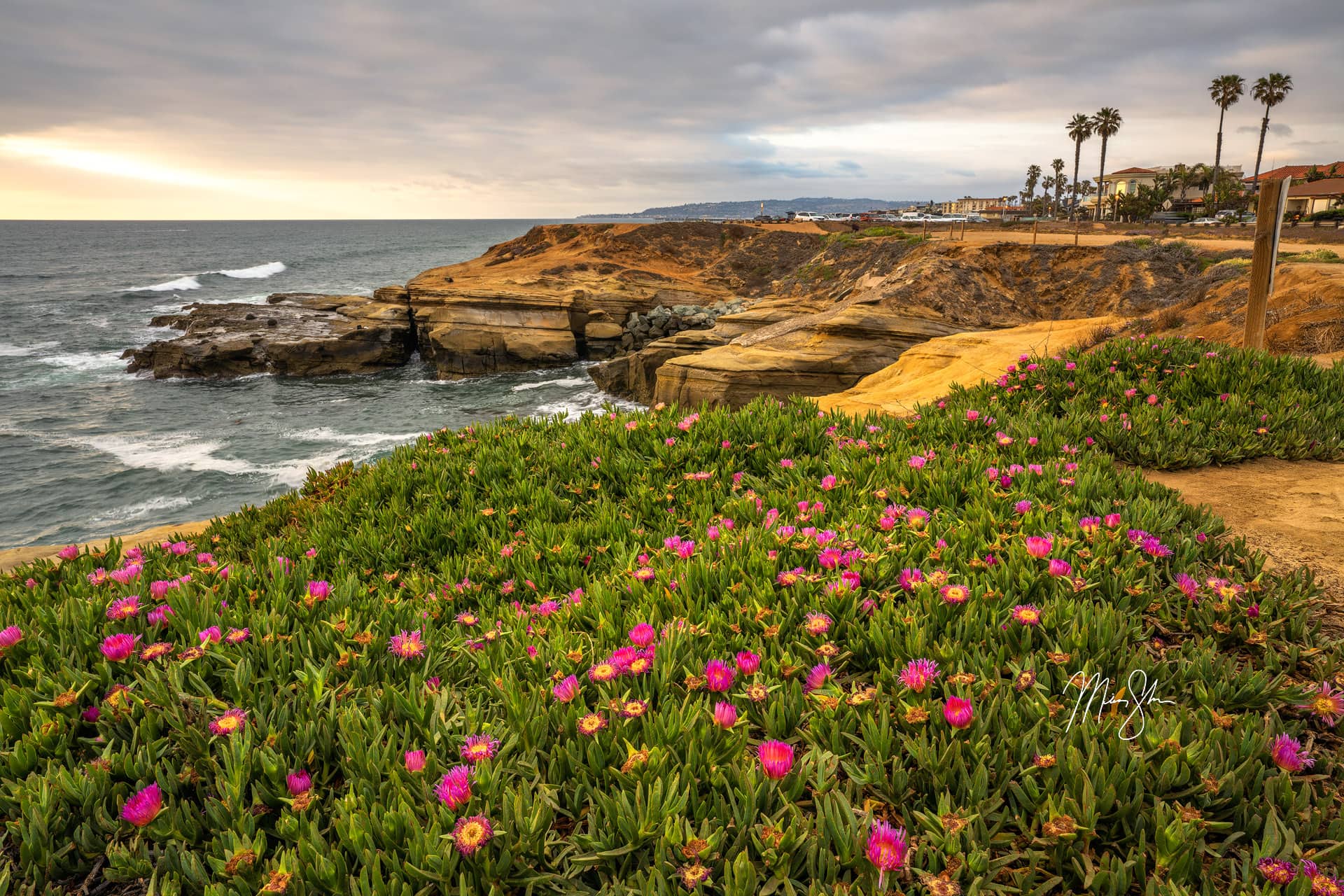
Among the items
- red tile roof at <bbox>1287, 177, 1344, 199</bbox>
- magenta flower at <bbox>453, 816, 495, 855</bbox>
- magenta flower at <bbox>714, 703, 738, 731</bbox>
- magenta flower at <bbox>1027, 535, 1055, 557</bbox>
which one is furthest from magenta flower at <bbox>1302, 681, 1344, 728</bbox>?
red tile roof at <bbox>1287, 177, 1344, 199</bbox>

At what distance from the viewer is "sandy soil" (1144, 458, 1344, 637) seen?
3576 millimetres

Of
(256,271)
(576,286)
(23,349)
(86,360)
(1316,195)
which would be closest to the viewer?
(86,360)

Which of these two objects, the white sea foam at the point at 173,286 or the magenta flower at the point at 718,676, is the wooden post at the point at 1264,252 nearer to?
the magenta flower at the point at 718,676

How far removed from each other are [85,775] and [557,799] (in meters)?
1.26

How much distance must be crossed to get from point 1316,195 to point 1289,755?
8822 centimetres

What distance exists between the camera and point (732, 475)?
4812mm

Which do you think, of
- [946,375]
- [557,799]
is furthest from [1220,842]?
[946,375]

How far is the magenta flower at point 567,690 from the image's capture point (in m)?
2.07

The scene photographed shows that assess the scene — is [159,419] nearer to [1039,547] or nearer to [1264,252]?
[1039,547]

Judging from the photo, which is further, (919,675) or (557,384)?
(557,384)

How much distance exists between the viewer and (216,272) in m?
84.6

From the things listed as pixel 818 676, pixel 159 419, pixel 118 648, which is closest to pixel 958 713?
pixel 818 676

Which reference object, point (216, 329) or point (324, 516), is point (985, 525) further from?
point (216, 329)

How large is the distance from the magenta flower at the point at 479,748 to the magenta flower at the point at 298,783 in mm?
386
